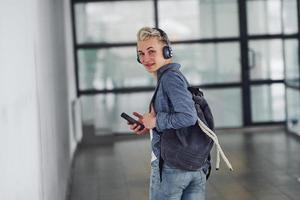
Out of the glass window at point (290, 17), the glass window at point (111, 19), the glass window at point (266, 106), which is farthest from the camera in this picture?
the glass window at point (266, 106)

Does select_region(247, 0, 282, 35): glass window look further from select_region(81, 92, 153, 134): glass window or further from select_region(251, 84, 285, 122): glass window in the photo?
select_region(81, 92, 153, 134): glass window

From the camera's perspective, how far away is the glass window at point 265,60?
10445mm

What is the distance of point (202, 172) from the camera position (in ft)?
10.1

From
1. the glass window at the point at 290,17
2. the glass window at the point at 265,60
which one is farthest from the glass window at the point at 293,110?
the glass window at the point at 290,17

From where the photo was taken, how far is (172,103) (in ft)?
9.55

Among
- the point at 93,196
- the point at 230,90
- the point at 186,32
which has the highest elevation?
the point at 186,32

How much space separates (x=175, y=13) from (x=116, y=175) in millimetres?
3940

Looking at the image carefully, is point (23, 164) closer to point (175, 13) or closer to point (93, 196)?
point (93, 196)

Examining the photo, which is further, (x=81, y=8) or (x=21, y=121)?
(x=81, y=8)

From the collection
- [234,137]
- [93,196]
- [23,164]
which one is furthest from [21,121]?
[234,137]

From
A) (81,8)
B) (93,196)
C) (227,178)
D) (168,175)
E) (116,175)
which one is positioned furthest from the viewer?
(81,8)

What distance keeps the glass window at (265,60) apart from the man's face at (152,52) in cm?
760

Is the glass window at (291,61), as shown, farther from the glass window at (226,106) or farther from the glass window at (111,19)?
the glass window at (111,19)

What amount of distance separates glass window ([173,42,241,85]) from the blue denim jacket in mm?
7437
